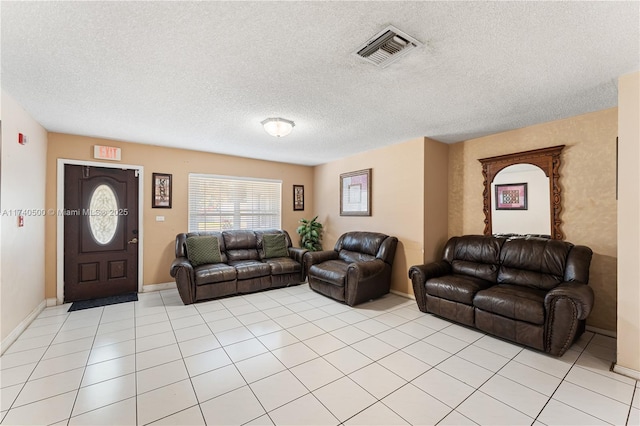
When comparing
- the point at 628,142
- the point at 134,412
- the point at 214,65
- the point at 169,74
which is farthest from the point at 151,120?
the point at 628,142

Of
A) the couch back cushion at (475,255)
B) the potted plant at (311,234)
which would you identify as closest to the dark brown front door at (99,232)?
the potted plant at (311,234)

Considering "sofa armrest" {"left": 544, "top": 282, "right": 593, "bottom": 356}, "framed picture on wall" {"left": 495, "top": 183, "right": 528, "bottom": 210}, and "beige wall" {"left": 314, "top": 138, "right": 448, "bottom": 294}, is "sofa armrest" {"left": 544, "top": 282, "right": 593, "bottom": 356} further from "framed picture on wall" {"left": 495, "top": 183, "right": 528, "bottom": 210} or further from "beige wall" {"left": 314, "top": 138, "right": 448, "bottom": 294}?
"beige wall" {"left": 314, "top": 138, "right": 448, "bottom": 294}

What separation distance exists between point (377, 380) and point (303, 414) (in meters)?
0.69

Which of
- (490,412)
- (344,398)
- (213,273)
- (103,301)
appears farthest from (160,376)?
(103,301)

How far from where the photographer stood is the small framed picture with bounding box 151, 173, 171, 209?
4.70m

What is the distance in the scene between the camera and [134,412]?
1826mm

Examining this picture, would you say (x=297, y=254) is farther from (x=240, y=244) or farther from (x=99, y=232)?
(x=99, y=232)

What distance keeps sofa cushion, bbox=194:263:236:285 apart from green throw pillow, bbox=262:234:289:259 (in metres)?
0.98

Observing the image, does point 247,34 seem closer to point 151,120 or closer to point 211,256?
point 151,120

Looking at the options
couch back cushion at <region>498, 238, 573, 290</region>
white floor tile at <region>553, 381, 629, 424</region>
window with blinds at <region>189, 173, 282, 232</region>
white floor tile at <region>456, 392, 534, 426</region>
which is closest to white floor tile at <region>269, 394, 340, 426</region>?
white floor tile at <region>456, 392, 534, 426</region>

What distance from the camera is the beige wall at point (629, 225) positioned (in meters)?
2.25

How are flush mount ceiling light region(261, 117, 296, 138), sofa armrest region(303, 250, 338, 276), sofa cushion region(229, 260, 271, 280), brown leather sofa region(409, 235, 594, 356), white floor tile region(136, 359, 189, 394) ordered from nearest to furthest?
white floor tile region(136, 359, 189, 394), brown leather sofa region(409, 235, 594, 356), flush mount ceiling light region(261, 117, 296, 138), sofa cushion region(229, 260, 271, 280), sofa armrest region(303, 250, 338, 276)

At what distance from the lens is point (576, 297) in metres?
2.43

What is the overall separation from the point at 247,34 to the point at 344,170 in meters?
4.06
